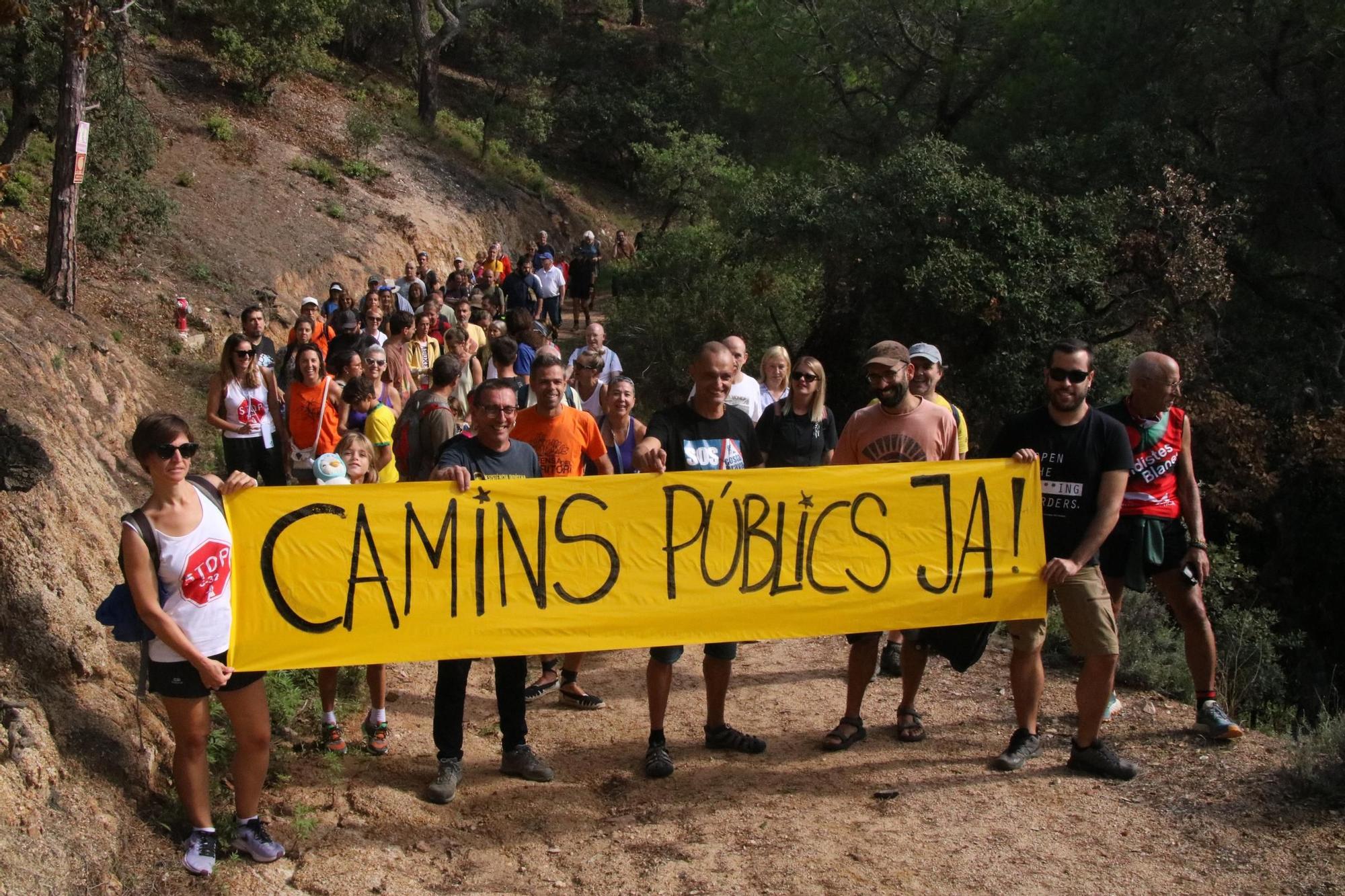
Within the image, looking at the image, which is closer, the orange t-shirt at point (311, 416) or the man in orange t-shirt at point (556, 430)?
the man in orange t-shirt at point (556, 430)

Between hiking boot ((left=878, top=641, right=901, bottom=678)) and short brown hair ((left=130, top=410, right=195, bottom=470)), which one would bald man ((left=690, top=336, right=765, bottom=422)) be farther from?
short brown hair ((left=130, top=410, right=195, bottom=470))

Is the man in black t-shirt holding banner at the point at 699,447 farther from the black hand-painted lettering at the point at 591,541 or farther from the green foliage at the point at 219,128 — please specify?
the green foliage at the point at 219,128

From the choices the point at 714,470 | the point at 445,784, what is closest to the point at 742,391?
the point at 714,470

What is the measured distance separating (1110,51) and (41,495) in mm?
16813

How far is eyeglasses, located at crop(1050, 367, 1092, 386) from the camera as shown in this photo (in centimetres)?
561

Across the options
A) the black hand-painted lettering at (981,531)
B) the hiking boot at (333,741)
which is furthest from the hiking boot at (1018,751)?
the hiking boot at (333,741)

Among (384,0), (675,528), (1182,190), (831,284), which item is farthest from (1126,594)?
(384,0)

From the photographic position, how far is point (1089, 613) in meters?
5.69

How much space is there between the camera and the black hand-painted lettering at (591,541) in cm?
552

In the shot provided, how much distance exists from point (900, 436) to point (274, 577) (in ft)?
9.94

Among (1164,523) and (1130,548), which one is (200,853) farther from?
(1164,523)

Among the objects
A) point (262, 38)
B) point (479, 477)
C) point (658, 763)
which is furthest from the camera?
point (262, 38)

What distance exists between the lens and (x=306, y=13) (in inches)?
984

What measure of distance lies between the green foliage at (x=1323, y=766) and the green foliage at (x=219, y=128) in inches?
842
